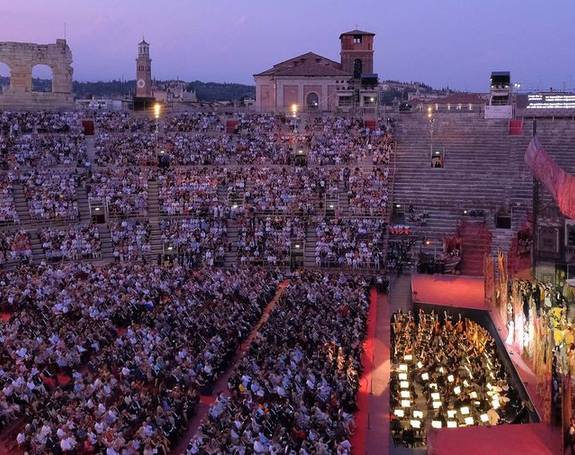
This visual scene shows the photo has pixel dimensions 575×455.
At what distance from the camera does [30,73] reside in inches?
2061

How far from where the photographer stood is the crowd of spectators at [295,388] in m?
13.8

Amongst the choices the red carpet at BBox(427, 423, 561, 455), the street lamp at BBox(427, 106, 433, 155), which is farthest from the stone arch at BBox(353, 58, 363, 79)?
the red carpet at BBox(427, 423, 561, 455)

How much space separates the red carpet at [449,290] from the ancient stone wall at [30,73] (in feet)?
103

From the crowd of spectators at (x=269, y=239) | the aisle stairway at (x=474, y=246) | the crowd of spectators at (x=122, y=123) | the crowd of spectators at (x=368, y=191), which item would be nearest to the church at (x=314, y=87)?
the crowd of spectators at (x=122, y=123)

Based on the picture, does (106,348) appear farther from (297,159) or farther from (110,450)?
(297,159)

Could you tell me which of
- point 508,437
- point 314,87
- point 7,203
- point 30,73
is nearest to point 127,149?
Answer: point 7,203

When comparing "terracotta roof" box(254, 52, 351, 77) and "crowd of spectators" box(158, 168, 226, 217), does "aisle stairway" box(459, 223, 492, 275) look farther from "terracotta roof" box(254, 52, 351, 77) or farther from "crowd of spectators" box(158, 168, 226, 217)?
"terracotta roof" box(254, 52, 351, 77)

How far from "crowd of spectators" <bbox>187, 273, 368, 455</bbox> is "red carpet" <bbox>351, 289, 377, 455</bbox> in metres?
0.34

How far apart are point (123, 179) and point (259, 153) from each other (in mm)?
8070

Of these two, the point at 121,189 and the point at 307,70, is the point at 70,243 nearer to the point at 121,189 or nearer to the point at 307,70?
the point at 121,189

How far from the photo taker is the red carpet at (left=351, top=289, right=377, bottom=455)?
50.3 ft

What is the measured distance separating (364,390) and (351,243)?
14352 millimetres

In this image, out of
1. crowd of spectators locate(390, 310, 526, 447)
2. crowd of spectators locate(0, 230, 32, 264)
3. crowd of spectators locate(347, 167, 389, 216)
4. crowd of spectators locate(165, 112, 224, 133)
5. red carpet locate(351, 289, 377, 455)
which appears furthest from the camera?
crowd of spectators locate(165, 112, 224, 133)

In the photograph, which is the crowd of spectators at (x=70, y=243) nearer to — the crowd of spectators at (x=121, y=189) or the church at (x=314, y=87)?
the crowd of spectators at (x=121, y=189)
